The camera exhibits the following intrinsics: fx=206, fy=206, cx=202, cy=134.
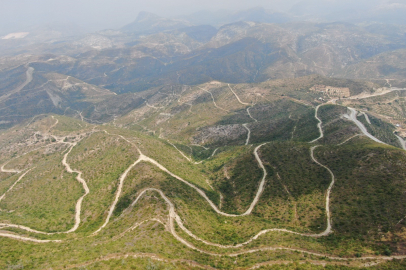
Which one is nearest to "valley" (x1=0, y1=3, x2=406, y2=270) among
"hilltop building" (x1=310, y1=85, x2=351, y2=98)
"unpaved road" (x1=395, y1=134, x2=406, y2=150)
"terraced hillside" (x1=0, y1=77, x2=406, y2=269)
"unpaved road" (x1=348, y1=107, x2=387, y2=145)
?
"terraced hillside" (x1=0, y1=77, x2=406, y2=269)

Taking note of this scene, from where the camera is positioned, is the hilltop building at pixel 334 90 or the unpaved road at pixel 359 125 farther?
the hilltop building at pixel 334 90

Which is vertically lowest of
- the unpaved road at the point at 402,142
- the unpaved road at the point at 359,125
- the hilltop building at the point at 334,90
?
the hilltop building at the point at 334,90

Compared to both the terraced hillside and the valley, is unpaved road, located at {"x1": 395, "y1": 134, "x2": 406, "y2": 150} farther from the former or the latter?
the terraced hillside

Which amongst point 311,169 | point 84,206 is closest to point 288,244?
point 311,169

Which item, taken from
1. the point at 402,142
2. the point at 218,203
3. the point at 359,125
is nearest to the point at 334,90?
the point at 359,125

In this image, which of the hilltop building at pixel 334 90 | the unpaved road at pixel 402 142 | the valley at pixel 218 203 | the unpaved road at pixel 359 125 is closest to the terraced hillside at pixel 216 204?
the valley at pixel 218 203

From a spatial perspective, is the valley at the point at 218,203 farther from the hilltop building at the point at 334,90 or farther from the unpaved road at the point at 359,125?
the hilltop building at the point at 334,90

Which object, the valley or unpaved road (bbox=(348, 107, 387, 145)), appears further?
unpaved road (bbox=(348, 107, 387, 145))

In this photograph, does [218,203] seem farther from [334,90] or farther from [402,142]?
[334,90]

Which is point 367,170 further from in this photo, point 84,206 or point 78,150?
point 78,150
